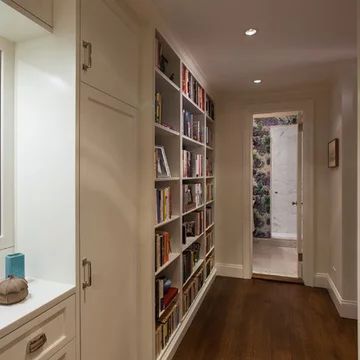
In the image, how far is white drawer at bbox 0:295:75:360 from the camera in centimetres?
93

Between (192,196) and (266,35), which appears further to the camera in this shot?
(192,196)

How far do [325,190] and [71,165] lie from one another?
3.18 metres

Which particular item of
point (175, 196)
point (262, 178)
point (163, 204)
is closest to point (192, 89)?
point (175, 196)

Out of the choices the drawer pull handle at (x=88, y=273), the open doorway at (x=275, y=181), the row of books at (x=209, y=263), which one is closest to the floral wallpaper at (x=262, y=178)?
the open doorway at (x=275, y=181)

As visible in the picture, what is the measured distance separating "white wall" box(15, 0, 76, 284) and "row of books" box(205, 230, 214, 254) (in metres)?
2.34

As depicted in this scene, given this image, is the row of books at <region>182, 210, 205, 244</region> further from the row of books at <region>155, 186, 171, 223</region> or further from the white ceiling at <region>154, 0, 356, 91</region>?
the white ceiling at <region>154, 0, 356, 91</region>

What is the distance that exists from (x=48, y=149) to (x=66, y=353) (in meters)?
0.85

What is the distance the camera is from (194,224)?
9.63ft

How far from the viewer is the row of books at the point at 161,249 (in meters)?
1.94

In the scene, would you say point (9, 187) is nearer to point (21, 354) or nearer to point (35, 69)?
point (35, 69)

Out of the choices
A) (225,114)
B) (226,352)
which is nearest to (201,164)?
(225,114)

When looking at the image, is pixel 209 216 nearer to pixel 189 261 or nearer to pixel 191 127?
pixel 189 261

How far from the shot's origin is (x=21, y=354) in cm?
97

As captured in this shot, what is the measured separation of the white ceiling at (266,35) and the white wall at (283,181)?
2842 millimetres
